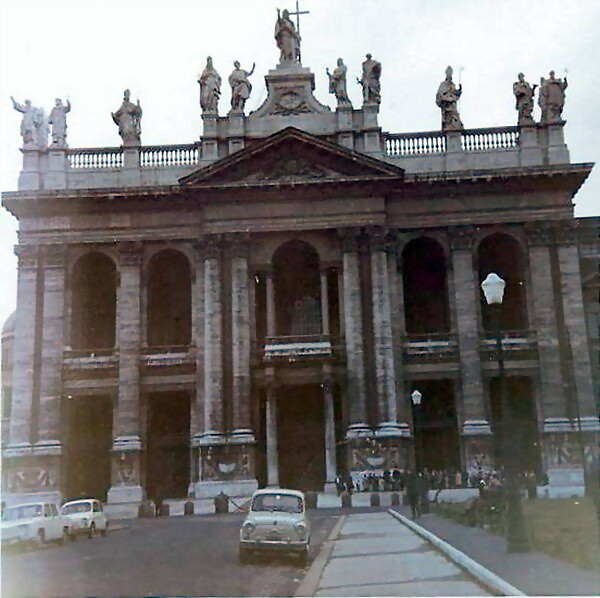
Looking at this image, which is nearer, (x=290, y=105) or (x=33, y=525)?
(x=33, y=525)

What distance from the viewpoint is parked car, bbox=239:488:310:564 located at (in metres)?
19.0

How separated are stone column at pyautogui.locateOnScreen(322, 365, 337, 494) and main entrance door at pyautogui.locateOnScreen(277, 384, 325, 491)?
0.28 metres

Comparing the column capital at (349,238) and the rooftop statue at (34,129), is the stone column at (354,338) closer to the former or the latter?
the column capital at (349,238)

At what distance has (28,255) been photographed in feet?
124

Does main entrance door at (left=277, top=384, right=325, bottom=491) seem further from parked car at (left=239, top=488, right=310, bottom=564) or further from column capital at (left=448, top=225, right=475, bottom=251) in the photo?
parked car at (left=239, top=488, right=310, bottom=564)

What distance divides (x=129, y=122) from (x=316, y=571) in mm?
25756

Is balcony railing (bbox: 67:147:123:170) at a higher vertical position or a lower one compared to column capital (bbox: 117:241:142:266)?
higher

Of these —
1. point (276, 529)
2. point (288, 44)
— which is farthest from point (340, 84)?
point (276, 529)

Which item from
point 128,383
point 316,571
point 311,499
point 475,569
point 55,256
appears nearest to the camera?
point 475,569

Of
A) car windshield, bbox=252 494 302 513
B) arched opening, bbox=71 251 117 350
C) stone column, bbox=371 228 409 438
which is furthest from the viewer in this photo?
arched opening, bbox=71 251 117 350

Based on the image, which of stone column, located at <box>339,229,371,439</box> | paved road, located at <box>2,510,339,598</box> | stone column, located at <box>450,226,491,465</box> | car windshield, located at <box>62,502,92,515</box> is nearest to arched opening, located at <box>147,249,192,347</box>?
stone column, located at <box>339,229,371,439</box>

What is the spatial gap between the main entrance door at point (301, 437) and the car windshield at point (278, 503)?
13.6m

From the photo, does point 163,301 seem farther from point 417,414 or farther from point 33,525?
point 33,525

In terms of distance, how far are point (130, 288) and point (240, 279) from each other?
4.52 metres
